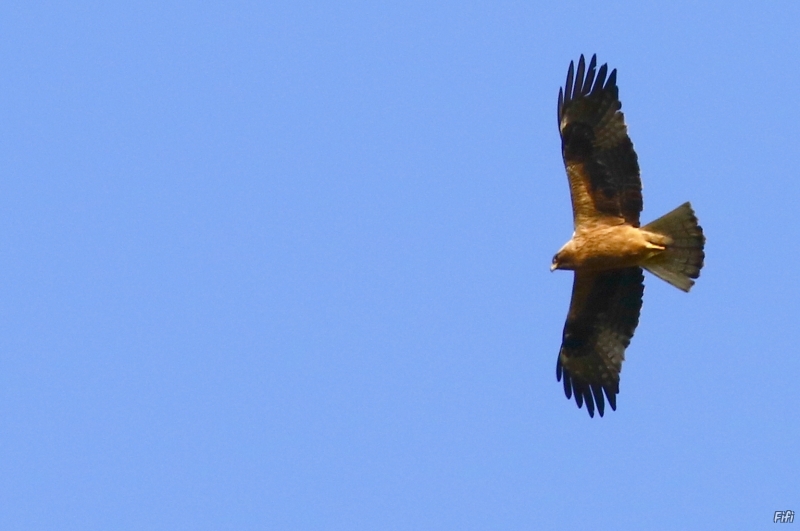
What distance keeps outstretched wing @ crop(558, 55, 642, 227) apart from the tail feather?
280 millimetres

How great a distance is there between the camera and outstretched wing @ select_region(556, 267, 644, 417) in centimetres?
1104

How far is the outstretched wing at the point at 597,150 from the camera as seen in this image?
10.4 m

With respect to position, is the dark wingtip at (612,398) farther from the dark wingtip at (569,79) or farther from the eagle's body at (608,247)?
the dark wingtip at (569,79)

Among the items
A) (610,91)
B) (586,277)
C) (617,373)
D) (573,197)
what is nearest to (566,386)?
(617,373)

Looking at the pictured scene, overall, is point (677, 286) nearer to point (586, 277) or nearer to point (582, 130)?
point (586, 277)

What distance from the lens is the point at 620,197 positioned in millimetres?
10453

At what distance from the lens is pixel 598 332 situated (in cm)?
1137

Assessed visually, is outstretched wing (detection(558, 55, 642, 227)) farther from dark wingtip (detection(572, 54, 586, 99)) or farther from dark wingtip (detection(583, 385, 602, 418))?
dark wingtip (detection(583, 385, 602, 418))

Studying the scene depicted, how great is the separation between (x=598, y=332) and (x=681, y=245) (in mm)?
1410

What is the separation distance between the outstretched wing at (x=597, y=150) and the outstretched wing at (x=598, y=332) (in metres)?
0.71

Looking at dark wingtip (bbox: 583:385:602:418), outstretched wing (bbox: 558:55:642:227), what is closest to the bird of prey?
outstretched wing (bbox: 558:55:642:227)

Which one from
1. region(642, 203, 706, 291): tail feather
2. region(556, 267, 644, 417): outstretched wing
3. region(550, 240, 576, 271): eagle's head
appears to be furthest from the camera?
region(556, 267, 644, 417): outstretched wing

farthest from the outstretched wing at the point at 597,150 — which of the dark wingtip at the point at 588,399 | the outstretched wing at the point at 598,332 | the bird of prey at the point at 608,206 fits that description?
the dark wingtip at the point at 588,399

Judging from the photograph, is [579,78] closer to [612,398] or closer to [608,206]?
[608,206]
